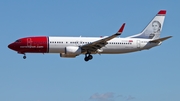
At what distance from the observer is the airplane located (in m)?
91.2

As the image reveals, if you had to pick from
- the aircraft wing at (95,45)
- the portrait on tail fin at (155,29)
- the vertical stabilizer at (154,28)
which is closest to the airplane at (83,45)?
the aircraft wing at (95,45)

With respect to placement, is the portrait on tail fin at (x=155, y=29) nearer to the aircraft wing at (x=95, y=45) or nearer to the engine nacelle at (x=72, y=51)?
the aircraft wing at (x=95, y=45)

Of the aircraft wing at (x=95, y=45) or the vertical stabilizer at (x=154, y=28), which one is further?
the vertical stabilizer at (x=154, y=28)

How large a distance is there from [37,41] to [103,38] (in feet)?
34.1

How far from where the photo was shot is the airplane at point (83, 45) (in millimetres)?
91188

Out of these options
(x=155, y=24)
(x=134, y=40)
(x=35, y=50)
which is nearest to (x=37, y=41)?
(x=35, y=50)

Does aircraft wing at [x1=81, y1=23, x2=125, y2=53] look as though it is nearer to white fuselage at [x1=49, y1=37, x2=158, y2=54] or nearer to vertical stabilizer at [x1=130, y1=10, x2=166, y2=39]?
white fuselage at [x1=49, y1=37, x2=158, y2=54]

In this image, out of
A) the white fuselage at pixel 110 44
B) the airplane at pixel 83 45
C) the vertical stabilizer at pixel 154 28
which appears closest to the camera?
the airplane at pixel 83 45

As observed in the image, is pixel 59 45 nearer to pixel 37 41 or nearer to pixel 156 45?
pixel 37 41

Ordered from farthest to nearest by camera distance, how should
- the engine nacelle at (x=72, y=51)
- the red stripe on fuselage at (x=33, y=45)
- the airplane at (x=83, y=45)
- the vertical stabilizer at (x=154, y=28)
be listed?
the vertical stabilizer at (x=154, y=28)
the engine nacelle at (x=72, y=51)
the airplane at (x=83, y=45)
the red stripe on fuselage at (x=33, y=45)

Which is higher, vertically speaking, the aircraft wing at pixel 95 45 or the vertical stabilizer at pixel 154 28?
the vertical stabilizer at pixel 154 28

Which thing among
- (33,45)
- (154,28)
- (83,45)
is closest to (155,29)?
(154,28)

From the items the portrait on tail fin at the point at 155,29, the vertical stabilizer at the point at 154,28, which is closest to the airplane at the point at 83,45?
the vertical stabilizer at the point at 154,28

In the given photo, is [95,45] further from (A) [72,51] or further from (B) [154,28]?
(B) [154,28]
